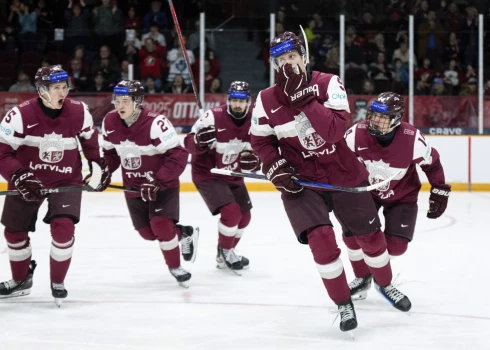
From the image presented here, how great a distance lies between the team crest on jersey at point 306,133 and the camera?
3520 mm

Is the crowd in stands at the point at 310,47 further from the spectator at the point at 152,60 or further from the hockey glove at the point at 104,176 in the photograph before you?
the hockey glove at the point at 104,176

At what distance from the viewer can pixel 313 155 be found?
3.62m

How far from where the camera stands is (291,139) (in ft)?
11.8

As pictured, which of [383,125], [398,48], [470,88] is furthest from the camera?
[398,48]

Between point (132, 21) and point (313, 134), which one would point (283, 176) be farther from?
point (132, 21)

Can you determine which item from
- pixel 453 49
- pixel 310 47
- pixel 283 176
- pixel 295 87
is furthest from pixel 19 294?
pixel 453 49

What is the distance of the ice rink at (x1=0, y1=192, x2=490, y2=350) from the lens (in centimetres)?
354

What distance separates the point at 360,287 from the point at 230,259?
3.38 ft

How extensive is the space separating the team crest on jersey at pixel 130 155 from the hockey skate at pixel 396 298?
1491 millimetres

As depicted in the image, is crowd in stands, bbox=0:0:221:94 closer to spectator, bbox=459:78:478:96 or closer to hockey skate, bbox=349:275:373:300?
spectator, bbox=459:78:478:96

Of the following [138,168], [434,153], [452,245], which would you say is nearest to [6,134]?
[138,168]

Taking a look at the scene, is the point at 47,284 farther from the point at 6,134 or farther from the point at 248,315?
the point at 248,315

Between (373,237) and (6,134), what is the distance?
1.76 metres

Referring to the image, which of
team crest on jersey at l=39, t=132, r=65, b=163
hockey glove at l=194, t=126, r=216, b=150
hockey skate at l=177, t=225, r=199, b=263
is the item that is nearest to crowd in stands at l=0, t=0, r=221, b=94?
hockey glove at l=194, t=126, r=216, b=150
